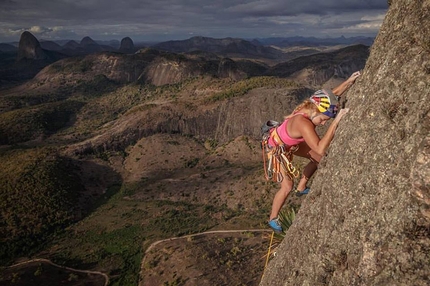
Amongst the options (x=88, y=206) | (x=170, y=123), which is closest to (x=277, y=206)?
(x=88, y=206)

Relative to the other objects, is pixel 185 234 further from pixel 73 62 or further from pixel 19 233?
pixel 73 62

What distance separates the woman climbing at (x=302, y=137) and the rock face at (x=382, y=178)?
0.34 metres

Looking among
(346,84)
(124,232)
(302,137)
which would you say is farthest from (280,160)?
(124,232)

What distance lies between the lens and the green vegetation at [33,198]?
39.5 metres

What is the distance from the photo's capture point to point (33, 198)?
151 feet

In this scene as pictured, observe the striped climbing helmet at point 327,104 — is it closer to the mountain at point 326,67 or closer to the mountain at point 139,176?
the mountain at point 139,176

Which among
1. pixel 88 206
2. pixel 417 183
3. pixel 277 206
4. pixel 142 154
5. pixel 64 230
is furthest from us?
pixel 142 154

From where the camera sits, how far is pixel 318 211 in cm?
564

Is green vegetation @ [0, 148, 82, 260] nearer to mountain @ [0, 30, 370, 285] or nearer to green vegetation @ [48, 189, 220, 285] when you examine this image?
mountain @ [0, 30, 370, 285]

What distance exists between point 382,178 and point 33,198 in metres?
51.1

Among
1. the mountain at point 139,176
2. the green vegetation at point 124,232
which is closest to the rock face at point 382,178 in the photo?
the mountain at point 139,176

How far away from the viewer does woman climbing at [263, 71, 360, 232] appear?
582cm

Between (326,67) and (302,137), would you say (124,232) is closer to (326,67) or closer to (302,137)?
(302,137)

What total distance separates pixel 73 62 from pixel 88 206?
452 ft
